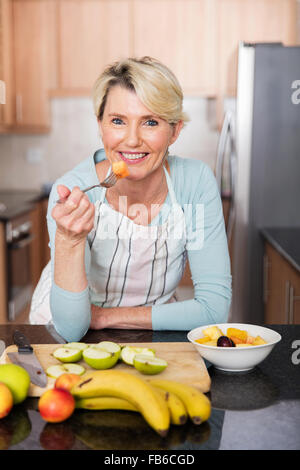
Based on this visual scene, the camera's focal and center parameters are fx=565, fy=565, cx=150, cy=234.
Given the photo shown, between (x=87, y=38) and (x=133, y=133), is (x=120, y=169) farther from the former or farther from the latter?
(x=87, y=38)

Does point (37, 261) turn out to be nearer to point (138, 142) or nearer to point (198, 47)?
point (198, 47)

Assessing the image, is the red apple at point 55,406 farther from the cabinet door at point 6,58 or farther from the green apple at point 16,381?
the cabinet door at point 6,58

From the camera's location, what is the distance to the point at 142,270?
5.30 feet

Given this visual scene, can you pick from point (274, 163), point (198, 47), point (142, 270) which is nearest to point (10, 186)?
point (198, 47)

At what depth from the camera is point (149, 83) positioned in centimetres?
140

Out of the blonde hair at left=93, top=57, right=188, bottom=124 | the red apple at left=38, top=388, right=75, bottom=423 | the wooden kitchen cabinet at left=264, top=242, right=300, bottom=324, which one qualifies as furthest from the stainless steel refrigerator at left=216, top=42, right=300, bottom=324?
the red apple at left=38, top=388, right=75, bottom=423

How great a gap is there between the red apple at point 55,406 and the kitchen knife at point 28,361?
0.37 feet

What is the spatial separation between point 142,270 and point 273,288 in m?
1.44

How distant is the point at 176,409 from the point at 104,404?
128 millimetres

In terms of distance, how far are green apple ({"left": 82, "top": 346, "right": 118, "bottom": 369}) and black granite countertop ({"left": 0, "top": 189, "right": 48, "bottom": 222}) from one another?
2387mm

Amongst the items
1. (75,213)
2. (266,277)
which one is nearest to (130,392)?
(75,213)

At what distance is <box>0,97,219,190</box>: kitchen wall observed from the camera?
473 centimetres

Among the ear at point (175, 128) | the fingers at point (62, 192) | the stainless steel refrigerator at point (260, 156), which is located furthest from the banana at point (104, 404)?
the stainless steel refrigerator at point (260, 156)

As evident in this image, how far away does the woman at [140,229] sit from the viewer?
132 centimetres
